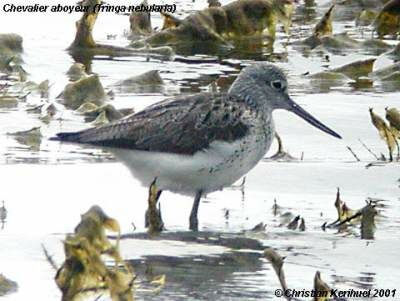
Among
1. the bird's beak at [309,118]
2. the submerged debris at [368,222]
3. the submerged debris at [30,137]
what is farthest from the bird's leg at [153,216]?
the submerged debris at [30,137]

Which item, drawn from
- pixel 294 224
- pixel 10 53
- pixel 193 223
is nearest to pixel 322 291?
pixel 294 224

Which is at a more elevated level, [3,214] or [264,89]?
[264,89]

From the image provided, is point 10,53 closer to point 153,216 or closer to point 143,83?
point 143,83

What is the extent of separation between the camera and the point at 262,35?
41.3 ft

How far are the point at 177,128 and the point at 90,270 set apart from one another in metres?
2.65

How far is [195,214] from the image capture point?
751cm

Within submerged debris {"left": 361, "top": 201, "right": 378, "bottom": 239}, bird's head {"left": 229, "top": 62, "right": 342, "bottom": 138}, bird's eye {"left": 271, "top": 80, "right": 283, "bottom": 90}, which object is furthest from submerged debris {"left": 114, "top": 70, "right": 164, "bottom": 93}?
submerged debris {"left": 361, "top": 201, "right": 378, "bottom": 239}

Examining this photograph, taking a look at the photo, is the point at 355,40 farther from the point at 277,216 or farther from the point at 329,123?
the point at 277,216

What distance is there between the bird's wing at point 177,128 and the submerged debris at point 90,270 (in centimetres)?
229

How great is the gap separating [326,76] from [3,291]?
5663 millimetres

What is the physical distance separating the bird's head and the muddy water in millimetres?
374

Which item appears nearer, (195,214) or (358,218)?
(358,218)

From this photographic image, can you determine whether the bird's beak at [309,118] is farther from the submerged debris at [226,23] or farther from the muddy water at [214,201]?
the submerged debris at [226,23]

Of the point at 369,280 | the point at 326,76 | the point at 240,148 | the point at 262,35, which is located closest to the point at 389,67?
the point at 326,76
